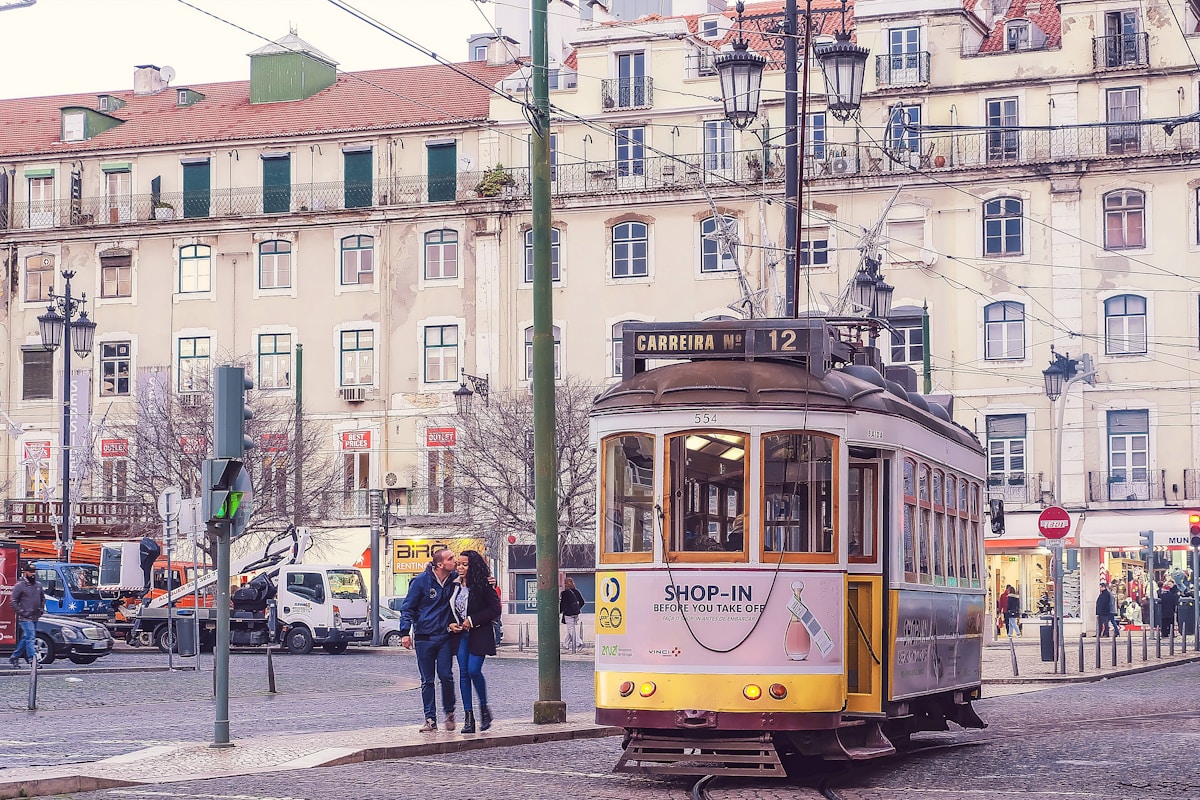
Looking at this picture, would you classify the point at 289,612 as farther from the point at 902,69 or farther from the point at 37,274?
the point at 902,69

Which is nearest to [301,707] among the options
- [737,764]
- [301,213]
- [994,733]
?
[994,733]

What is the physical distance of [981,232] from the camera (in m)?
54.7

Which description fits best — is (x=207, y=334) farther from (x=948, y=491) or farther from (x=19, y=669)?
(x=948, y=491)

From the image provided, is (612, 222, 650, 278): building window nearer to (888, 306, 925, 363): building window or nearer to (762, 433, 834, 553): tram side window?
(888, 306, 925, 363): building window

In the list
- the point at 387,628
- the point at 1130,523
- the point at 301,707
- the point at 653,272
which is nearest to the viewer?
the point at 301,707

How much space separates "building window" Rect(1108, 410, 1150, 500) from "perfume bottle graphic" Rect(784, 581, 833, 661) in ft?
134

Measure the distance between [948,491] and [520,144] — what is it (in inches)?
1677

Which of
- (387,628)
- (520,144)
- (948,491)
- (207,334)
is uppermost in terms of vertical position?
(520,144)

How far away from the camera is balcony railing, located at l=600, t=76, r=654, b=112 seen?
5738 centimetres

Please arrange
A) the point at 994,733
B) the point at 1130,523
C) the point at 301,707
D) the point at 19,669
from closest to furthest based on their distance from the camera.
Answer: the point at 994,733 → the point at 301,707 → the point at 19,669 → the point at 1130,523

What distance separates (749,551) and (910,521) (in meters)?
1.86

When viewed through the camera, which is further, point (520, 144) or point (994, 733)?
point (520, 144)

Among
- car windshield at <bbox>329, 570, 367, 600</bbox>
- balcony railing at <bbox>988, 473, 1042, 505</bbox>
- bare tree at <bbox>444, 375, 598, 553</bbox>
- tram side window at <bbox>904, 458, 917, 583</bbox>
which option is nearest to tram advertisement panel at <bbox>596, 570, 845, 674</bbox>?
tram side window at <bbox>904, 458, 917, 583</bbox>

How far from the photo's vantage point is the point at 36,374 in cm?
6166
